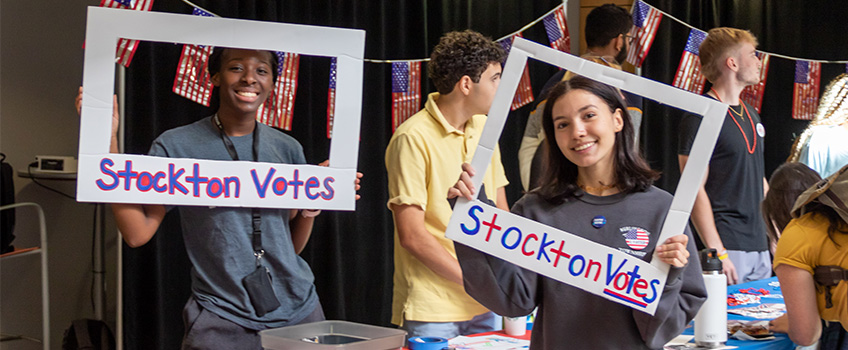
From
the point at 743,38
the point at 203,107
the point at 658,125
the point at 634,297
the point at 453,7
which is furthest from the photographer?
the point at 658,125

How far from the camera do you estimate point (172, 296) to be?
3.52 meters

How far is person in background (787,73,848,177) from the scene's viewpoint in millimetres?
3148

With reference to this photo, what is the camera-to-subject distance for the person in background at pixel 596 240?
56.9 inches

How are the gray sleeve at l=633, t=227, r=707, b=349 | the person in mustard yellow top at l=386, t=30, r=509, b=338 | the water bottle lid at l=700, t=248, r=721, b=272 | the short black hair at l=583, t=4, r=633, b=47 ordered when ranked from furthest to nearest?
1. the short black hair at l=583, t=4, r=633, b=47
2. the person in mustard yellow top at l=386, t=30, r=509, b=338
3. the water bottle lid at l=700, t=248, r=721, b=272
4. the gray sleeve at l=633, t=227, r=707, b=349

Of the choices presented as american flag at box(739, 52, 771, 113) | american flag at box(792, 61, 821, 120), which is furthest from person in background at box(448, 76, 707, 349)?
american flag at box(792, 61, 821, 120)

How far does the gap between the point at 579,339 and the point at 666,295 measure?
186 mm

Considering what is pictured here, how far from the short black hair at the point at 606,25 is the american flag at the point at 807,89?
210 cm

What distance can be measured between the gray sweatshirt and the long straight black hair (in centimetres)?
3

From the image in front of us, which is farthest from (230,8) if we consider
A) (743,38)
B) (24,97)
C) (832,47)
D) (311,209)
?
(832,47)

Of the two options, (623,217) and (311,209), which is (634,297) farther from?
(311,209)

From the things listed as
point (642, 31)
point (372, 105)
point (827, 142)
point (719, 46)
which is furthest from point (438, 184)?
point (642, 31)

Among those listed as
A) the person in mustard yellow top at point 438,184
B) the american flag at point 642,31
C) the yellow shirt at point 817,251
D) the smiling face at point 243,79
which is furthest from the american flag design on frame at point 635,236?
the american flag at point 642,31

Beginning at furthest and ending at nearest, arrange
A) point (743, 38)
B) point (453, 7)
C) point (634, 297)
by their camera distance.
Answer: point (453, 7) → point (743, 38) → point (634, 297)

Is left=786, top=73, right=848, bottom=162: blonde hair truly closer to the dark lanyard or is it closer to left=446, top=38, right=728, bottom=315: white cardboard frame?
left=446, top=38, right=728, bottom=315: white cardboard frame
